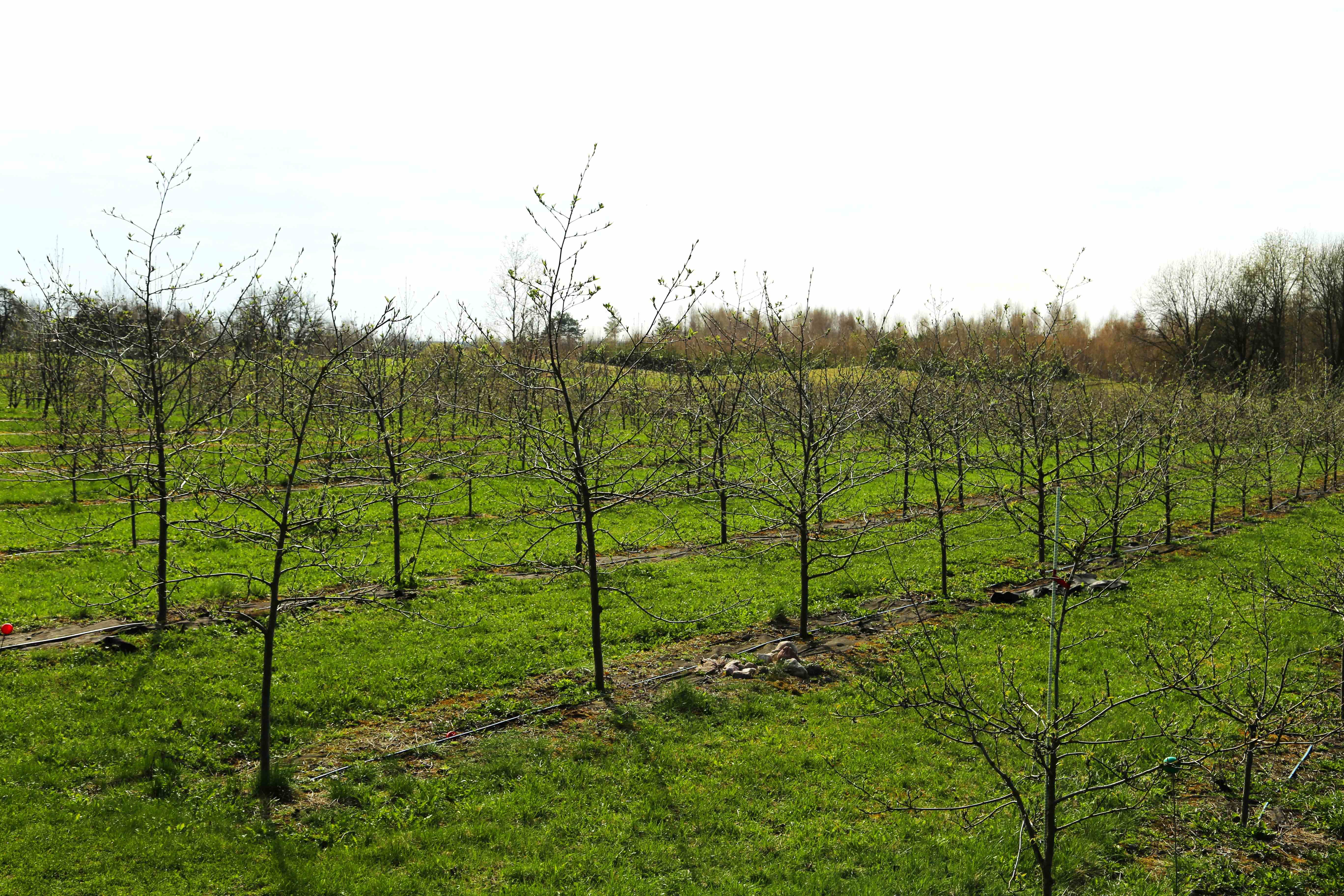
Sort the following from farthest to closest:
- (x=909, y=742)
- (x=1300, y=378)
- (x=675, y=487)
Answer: (x=1300, y=378) → (x=675, y=487) → (x=909, y=742)

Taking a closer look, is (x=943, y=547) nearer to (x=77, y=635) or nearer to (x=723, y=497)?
(x=723, y=497)

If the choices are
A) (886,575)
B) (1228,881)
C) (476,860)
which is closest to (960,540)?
(886,575)

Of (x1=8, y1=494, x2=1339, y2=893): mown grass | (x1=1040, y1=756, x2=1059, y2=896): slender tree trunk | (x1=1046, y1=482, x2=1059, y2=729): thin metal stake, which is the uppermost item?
(x1=1046, y1=482, x2=1059, y2=729): thin metal stake

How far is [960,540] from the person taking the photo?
18719 millimetres

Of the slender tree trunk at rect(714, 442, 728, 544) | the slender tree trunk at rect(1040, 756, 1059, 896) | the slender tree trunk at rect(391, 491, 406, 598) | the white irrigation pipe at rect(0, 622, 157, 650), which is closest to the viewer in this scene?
the slender tree trunk at rect(1040, 756, 1059, 896)

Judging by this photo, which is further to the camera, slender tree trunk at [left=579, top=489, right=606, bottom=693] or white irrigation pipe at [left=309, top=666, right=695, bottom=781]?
slender tree trunk at [left=579, top=489, right=606, bottom=693]

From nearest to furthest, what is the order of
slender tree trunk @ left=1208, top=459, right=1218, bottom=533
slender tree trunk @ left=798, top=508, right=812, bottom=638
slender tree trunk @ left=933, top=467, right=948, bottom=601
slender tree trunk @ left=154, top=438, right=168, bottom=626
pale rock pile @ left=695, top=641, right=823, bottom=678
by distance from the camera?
slender tree trunk @ left=154, top=438, right=168, bottom=626
pale rock pile @ left=695, top=641, right=823, bottom=678
slender tree trunk @ left=798, top=508, right=812, bottom=638
slender tree trunk @ left=933, top=467, right=948, bottom=601
slender tree trunk @ left=1208, top=459, right=1218, bottom=533

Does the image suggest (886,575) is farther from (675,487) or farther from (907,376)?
(907,376)

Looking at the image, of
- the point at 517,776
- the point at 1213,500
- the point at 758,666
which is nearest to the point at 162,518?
the point at 517,776

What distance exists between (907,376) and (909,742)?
27.2m

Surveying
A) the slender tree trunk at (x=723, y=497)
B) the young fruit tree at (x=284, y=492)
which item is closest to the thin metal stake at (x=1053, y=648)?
the young fruit tree at (x=284, y=492)

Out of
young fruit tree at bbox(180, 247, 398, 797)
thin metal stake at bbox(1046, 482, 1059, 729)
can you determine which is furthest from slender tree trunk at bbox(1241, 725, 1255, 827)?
young fruit tree at bbox(180, 247, 398, 797)

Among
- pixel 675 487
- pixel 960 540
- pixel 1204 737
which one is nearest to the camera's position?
pixel 1204 737

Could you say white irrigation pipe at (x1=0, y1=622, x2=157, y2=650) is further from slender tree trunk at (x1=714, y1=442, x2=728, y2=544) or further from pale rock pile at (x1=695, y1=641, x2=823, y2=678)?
slender tree trunk at (x1=714, y1=442, x2=728, y2=544)
